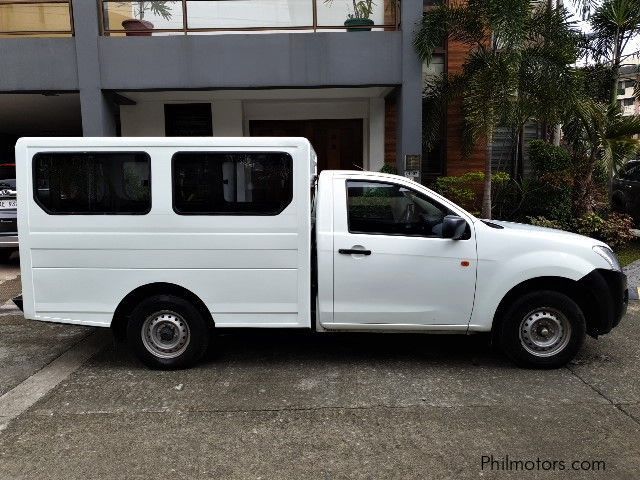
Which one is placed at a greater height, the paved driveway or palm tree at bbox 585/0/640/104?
palm tree at bbox 585/0/640/104

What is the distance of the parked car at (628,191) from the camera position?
37.2ft

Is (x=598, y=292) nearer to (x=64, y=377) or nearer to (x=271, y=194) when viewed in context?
(x=271, y=194)

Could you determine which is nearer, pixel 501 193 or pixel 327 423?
pixel 327 423

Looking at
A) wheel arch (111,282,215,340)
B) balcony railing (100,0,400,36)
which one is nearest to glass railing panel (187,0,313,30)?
balcony railing (100,0,400,36)

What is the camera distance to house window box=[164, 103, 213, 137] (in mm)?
12523

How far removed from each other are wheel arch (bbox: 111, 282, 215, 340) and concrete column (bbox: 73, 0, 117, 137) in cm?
603

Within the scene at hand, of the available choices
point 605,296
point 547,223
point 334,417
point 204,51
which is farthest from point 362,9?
point 334,417

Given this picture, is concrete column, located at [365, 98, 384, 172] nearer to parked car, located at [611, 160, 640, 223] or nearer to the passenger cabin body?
parked car, located at [611, 160, 640, 223]

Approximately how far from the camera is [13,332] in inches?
241

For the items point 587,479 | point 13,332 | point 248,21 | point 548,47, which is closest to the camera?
point 587,479

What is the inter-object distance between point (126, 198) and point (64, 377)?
67.0 inches

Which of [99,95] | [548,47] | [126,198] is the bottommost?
[126,198]

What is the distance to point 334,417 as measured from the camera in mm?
3834

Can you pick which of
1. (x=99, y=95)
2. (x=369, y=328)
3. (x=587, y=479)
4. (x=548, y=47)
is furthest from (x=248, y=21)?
(x=587, y=479)
